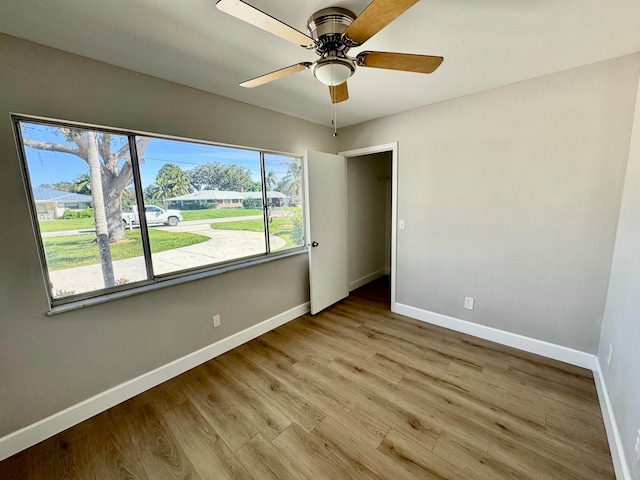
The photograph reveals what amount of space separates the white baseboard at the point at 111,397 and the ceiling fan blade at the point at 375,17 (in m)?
2.56

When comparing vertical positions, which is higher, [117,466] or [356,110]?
[356,110]

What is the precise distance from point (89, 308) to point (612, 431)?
331 cm

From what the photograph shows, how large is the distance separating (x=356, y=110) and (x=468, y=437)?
296 cm

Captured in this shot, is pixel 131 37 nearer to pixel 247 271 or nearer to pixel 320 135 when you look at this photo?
pixel 247 271

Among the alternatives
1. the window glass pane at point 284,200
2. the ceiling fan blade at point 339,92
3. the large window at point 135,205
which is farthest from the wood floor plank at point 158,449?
the ceiling fan blade at point 339,92

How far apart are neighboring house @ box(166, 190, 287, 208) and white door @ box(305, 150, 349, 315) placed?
0.44 meters

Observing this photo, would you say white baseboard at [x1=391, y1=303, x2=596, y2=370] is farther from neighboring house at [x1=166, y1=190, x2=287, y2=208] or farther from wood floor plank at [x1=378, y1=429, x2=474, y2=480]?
neighboring house at [x1=166, y1=190, x2=287, y2=208]

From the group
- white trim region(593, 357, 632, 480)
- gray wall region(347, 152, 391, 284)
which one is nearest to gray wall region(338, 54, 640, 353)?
white trim region(593, 357, 632, 480)

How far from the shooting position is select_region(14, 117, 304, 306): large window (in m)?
1.59

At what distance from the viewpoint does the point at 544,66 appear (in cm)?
189

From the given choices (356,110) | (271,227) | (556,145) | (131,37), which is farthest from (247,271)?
(556,145)

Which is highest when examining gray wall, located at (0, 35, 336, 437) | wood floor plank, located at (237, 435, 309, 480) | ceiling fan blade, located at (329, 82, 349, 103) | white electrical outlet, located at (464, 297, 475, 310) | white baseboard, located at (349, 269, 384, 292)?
ceiling fan blade, located at (329, 82, 349, 103)

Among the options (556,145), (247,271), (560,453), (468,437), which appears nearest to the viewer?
(560,453)

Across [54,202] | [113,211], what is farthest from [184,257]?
[54,202]
